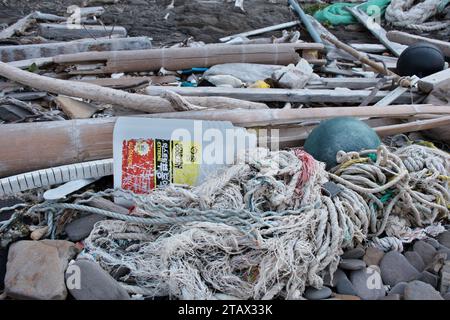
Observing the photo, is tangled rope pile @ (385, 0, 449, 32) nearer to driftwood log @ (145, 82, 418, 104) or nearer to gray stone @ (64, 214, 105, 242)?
driftwood log @ (145, 82, 418, 104)

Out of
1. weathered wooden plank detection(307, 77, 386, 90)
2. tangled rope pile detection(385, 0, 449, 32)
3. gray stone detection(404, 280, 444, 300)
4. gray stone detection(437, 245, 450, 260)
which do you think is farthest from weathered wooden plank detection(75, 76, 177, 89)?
tangled rope pile detection(385, 0, 449, 32)

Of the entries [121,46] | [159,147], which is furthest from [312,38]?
[159,147]

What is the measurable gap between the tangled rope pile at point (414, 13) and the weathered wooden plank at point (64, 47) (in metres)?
4.99

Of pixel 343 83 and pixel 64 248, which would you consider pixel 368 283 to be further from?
pixel 343 83

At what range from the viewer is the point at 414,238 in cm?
275

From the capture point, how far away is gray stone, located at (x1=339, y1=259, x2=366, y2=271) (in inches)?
97.9

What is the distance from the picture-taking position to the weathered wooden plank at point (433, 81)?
4.09 meters

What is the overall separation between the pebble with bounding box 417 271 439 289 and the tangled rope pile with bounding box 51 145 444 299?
257 mm

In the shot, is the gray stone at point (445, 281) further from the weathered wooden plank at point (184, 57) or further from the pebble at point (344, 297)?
the weathered wooden plank at point (184, 57)

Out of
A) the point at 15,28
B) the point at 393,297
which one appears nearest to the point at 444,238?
the point at 393,297

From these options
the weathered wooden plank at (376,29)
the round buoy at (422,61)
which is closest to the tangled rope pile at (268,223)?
the round buoy at (422,61)

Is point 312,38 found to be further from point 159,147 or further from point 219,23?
point 159,147

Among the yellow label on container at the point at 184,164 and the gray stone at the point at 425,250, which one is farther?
the yellow label on container at the point at 184,164
